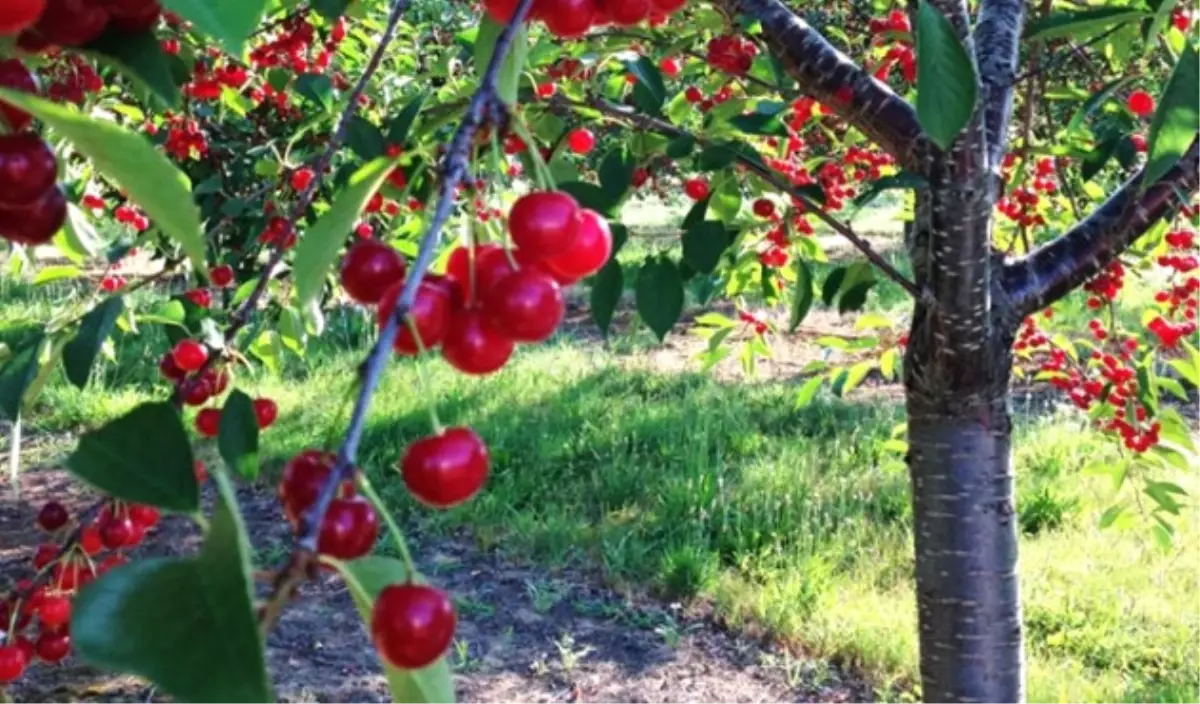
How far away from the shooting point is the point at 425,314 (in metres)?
0.59

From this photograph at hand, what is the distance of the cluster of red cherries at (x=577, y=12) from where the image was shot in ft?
2.19

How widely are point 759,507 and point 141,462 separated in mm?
4186

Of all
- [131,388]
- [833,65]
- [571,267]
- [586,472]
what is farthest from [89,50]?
[131,388]

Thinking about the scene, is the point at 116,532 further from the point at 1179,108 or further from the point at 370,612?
the point at 1179,108

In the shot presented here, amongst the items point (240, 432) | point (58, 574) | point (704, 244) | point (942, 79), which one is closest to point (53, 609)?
point (58, 574)

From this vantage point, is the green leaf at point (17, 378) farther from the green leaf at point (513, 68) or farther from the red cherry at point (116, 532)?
the green leaf at point (513, 68)

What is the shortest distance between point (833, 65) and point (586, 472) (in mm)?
3629

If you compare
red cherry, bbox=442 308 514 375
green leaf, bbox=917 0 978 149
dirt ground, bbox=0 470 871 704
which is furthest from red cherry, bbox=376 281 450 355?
dirt ground, bbox=0 470 871 704

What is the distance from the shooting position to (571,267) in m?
0.66

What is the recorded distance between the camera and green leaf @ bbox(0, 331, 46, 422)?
121 centimetres

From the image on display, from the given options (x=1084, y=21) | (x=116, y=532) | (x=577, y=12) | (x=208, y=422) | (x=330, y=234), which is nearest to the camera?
(x=330, y=234)

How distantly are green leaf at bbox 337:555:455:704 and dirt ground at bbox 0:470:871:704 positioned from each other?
9.60 feet

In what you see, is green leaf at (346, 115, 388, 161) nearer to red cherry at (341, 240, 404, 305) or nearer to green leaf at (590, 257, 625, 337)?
green leaf at (590, 257, 625, 337)

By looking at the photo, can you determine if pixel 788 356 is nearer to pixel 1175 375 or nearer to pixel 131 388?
pixel 1175 375
